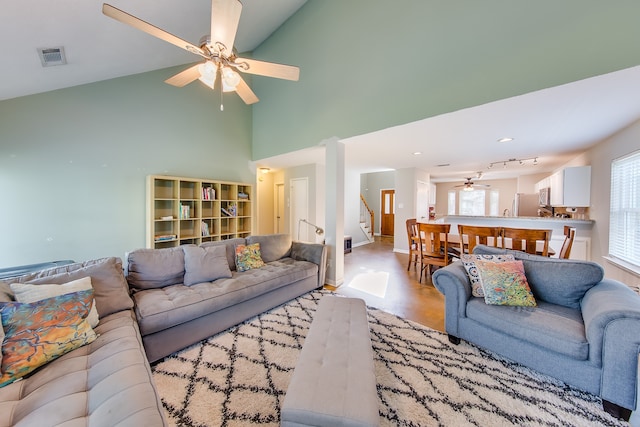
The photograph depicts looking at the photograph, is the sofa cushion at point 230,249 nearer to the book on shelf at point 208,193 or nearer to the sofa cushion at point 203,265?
the sofa cushion at point 203,265

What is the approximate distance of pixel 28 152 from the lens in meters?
2.77

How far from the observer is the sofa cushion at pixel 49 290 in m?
1.43

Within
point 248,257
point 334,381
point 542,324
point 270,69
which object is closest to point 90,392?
point 334,381

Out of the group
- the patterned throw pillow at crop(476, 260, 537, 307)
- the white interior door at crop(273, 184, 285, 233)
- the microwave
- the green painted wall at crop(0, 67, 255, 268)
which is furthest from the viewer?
the white interior door at crop(273, 184, 285, 233)

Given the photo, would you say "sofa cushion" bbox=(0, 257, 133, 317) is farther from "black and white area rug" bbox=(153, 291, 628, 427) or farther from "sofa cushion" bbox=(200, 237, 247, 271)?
"sofa cushion" bbox=(200, 237, 247, 271)

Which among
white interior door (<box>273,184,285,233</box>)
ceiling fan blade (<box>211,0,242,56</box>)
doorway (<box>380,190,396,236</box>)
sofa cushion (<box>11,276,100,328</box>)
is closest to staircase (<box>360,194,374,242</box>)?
doorway (<box>380,190,396,236</box>)

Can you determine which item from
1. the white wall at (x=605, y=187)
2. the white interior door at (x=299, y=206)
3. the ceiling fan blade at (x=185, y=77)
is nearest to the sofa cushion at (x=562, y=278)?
the white wall at (x=605, y=187)

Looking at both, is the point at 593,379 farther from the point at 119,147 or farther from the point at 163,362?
the point at 119,147

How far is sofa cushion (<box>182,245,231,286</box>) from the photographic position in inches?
96.6

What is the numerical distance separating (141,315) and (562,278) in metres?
3.52

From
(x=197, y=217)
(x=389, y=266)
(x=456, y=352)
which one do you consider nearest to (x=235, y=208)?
(x=197, y=217)

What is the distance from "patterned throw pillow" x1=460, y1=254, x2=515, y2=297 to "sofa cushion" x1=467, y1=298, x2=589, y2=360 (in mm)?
104

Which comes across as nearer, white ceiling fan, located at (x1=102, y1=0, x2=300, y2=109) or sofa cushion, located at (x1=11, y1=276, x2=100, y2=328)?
sofa cushion, located at (x1=11, y1=276, x2=100, y2=328)

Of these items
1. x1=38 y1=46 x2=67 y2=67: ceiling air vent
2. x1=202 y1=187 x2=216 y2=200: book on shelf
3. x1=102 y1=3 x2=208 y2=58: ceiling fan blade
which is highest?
x1=38 y1=46 x2=67 y2=67: ceiling air vent
